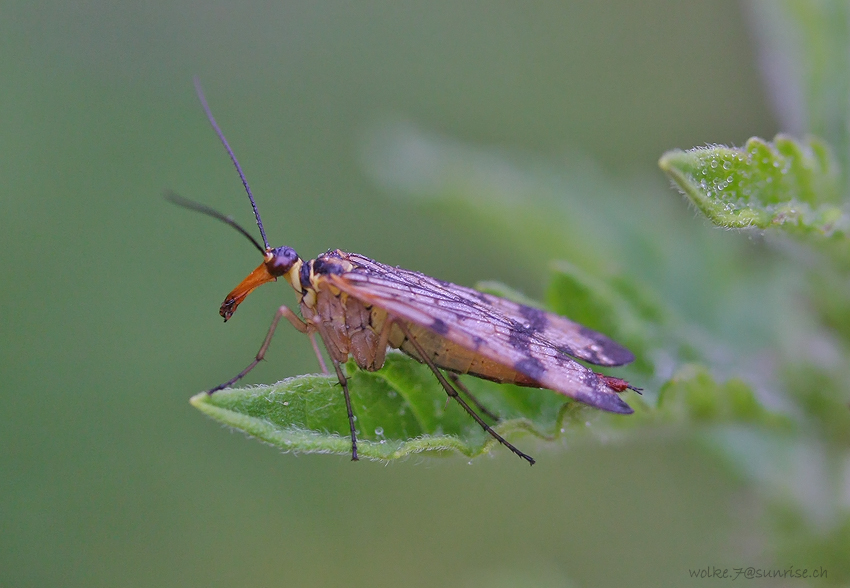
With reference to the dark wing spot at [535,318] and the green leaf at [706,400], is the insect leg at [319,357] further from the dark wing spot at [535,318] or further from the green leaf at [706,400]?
the green leaf at [706,400]

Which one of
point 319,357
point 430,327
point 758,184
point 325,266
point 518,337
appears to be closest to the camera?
point 758,184

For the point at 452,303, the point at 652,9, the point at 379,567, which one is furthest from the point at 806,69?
the point at 652,9

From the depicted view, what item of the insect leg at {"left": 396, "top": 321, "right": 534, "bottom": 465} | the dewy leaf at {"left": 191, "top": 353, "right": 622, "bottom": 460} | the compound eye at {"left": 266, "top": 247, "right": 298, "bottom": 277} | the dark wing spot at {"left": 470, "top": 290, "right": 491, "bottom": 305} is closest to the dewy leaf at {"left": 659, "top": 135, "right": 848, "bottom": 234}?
the dewy leaf at {"left": 191, "top": 353, "right": 622, "bottom": 460}

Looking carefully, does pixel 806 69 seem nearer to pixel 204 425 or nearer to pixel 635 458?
pixel 635 458

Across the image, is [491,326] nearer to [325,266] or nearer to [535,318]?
[535,318]

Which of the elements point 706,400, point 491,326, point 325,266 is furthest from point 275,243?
point 706,400

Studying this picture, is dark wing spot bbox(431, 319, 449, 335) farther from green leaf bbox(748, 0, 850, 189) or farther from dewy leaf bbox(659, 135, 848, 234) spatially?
green leaf bbox(748, 0, 850, 189)

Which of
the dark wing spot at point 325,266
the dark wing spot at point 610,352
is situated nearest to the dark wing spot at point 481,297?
the dark wing spot at point 610,352
